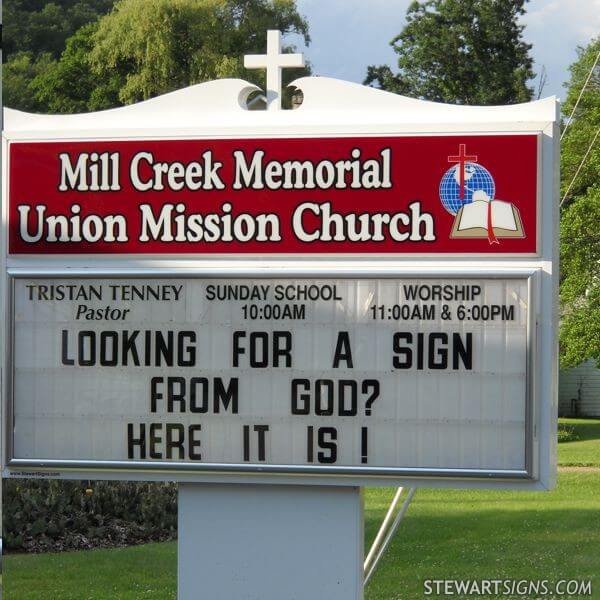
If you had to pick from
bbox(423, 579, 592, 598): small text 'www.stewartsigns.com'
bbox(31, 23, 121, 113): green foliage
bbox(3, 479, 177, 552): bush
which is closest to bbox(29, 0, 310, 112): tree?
bbox(31, 23, 121, 113): green foliage

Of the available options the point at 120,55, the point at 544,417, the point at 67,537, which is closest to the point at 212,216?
the point at 544,417

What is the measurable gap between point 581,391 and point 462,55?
2568 centimetres

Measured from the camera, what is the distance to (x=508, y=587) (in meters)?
10.6

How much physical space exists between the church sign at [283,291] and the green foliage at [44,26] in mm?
59035

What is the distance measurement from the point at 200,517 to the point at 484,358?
2.03 m

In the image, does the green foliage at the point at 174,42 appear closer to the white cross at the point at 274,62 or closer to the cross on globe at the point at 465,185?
the white cross at the point at 274,62

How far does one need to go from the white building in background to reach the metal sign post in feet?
110

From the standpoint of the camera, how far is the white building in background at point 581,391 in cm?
3947

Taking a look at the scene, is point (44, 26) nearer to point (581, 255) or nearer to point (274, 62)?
point (581, 255)

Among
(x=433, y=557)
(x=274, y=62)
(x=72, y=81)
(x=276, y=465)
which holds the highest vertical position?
(x=72, y=81)

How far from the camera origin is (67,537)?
12148 millimetres

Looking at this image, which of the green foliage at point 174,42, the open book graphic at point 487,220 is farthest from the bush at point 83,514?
the green foliage at point 174,42

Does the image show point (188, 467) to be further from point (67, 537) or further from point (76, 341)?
point (67, 537)

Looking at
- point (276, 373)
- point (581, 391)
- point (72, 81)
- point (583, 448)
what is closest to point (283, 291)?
point (276, 373)
